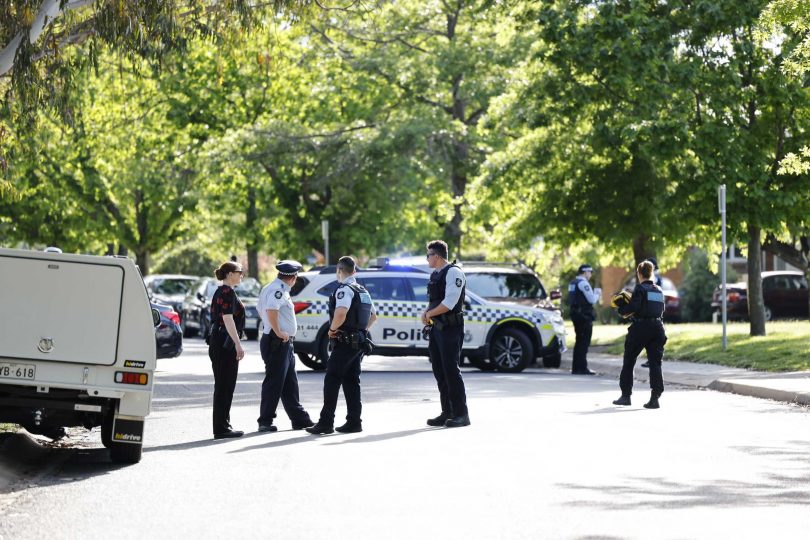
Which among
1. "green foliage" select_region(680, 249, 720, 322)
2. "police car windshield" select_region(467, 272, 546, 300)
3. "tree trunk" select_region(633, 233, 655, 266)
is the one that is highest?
"green foliage" select_region(680, 249, 720, 322)

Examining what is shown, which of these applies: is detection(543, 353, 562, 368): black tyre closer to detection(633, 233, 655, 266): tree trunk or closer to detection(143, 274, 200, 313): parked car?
detection(633, 233, 655, 266): tree trunk

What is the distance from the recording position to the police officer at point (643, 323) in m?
17.3

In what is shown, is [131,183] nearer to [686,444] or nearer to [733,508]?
[686,444]

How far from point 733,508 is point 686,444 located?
3742mm

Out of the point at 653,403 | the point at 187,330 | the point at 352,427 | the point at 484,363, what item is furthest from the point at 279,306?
the point at 187,330

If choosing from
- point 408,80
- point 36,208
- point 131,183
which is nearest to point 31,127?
point 408,80

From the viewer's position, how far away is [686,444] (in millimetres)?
12859

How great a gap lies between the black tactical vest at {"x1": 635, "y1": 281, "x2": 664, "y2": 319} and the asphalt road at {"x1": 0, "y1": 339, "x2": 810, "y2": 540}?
113 cm

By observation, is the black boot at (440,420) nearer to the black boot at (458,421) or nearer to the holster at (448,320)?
the black boot at (458,421)

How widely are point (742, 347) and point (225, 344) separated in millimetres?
13719

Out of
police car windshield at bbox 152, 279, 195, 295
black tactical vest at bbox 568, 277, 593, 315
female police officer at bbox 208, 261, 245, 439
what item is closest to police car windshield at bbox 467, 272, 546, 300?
black tactical vest at bbox 568, 277, 593, 315

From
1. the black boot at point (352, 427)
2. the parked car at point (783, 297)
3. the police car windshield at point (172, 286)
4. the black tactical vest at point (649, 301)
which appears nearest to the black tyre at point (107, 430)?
the black boot at point (352, 427)

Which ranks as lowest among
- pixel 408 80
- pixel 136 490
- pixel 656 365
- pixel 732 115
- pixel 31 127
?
pixel 136 490

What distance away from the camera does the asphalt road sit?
28.3 feet
